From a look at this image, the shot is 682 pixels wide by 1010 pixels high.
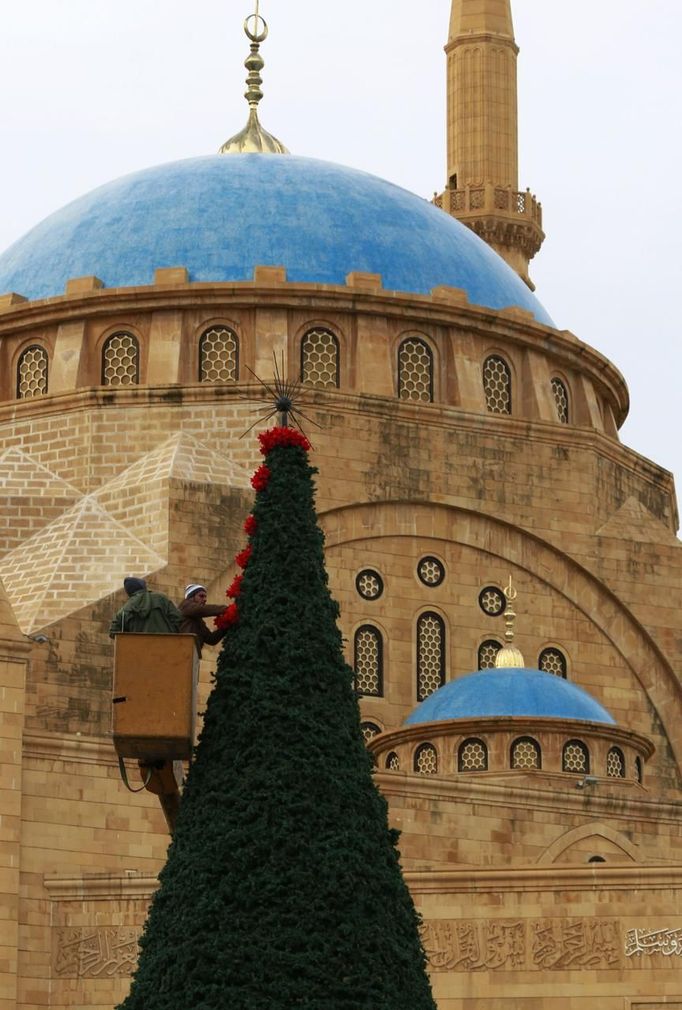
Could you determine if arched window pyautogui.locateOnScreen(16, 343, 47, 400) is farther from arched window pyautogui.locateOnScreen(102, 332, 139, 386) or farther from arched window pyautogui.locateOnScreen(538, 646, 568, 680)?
arched window pyautogui.locateOnScreen(538, 646, 568, 680)

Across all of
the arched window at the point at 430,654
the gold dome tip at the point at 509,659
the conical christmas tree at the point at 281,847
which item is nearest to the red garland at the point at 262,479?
the conical christmas tree at the point at 281,847

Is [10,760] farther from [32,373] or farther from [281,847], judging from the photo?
[281,847]

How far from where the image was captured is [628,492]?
33.7 meters

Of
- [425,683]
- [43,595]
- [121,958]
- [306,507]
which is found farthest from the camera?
[425,683]

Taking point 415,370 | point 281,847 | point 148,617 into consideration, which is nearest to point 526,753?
point 415,370

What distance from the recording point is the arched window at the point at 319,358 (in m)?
32.2

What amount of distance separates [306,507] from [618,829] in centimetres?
1302

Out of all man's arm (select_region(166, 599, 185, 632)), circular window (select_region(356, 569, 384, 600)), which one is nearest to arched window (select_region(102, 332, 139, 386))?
circular window (select_region(356, 569, 384, 600))

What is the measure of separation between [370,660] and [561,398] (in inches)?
225

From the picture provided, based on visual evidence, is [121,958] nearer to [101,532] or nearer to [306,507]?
[101,532]

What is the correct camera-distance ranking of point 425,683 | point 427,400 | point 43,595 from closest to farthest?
point 43,595, point 425,683, point 427,400

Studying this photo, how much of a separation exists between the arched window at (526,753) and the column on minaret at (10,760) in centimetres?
596

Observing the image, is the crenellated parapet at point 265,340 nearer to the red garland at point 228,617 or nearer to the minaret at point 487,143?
the minaret at point 487,143


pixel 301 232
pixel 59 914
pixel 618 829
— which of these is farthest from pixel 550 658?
pixel 59 914
